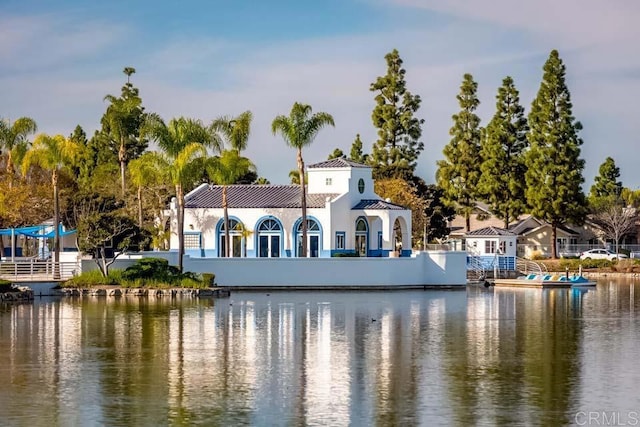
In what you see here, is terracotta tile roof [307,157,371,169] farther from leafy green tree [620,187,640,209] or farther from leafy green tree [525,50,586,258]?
leafy green tree [620,187,640,209]

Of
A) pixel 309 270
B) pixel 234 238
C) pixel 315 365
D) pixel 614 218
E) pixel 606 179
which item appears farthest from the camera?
pixel 606 179

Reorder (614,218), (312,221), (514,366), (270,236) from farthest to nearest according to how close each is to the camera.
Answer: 1. (614,218)
2. (270,236)
3. (312,221)
4. (514,366)

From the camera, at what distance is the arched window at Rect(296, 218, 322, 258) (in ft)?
213

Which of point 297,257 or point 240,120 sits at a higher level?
point 240,120

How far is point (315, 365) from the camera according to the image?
2833 cm

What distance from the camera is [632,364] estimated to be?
1126 inches

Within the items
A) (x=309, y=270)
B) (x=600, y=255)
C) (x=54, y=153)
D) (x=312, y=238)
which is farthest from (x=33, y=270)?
(x=600, y=255)

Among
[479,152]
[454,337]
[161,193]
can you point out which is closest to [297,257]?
[161,193]

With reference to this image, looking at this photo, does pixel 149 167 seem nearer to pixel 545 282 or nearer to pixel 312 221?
pixel 312 221

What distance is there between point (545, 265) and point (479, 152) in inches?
542

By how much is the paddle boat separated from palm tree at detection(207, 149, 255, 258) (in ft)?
50.7

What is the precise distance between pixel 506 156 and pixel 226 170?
37.3 m

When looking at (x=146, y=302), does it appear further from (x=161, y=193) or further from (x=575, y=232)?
(x=575, y=232)

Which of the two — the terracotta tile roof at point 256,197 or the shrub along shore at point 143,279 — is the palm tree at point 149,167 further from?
the shrub along shore at point 143,279
